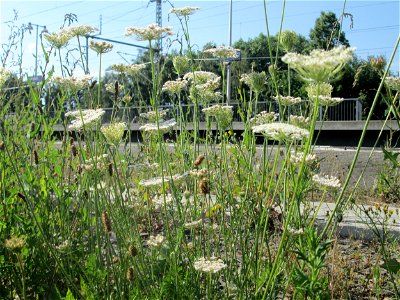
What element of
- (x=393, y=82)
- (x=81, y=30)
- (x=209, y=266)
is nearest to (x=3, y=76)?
(x=81, y=30)

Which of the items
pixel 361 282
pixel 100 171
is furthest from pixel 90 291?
pixel 361 282

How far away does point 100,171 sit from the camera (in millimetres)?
2104

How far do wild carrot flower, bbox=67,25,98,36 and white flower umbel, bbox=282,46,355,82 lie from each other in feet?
3.86

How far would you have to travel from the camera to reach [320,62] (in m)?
1.28

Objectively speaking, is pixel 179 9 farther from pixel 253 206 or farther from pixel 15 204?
pixel 15 204

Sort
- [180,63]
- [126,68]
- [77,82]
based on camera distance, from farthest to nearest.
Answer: [180,63]
[126,68]
[77,82]

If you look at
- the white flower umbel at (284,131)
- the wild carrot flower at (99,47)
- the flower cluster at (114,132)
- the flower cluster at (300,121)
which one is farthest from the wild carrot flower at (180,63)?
the white flower umbel at (284,131)

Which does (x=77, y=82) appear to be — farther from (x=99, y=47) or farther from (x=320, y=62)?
(x=320, y=62)

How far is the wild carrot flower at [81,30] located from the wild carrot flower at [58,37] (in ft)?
0.13

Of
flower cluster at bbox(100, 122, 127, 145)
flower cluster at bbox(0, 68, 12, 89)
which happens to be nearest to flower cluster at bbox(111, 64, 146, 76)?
flower cluster at bbox(0, 68, 12, 89)

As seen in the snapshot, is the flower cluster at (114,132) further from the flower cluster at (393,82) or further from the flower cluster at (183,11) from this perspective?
the flower cluster at (393,82)

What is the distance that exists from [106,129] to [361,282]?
174cm

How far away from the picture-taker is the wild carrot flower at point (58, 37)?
2.36 m

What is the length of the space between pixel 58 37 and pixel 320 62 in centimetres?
147
